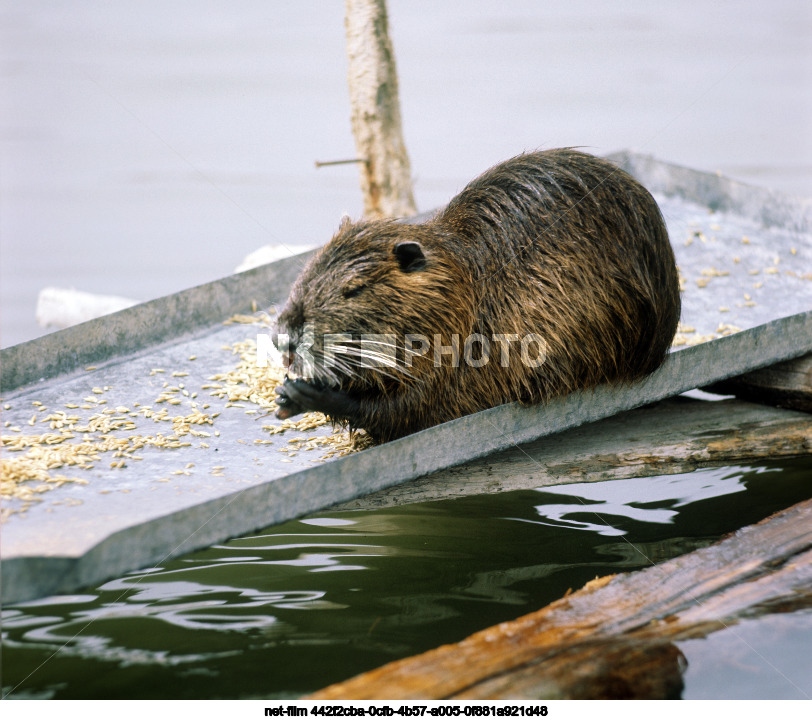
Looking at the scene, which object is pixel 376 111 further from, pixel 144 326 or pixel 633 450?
pixel 633 450

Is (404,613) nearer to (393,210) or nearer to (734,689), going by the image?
(734,689)

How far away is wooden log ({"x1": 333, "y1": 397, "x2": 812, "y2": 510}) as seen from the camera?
284cm

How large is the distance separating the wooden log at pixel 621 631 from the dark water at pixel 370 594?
0.08 meters

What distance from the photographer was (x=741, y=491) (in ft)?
11.4

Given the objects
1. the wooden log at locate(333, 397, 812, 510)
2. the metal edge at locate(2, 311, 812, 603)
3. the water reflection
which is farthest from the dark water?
→ the metal edge at locate(2, 311, 812, 603)

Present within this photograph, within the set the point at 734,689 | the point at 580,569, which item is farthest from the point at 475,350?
the point at 734,689

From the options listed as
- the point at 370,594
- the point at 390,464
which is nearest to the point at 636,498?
the point at 370,594

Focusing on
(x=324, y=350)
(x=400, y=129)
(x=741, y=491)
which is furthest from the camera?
(x=400, y=129)

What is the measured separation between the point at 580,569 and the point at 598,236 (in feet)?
3.64

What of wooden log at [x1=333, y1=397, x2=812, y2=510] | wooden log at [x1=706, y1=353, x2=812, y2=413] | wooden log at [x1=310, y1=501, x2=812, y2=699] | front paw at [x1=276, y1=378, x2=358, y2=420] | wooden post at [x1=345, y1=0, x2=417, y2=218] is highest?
wooden post at [x1=345, y1=0, x2=417, y2=218]

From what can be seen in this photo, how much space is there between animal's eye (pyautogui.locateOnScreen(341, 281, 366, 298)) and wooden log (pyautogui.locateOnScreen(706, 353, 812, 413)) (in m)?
1.90

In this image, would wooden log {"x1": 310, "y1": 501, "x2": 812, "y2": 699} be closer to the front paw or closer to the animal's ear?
the front paw

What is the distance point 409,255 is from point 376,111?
3613mm

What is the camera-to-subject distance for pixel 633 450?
3061 millimetres
